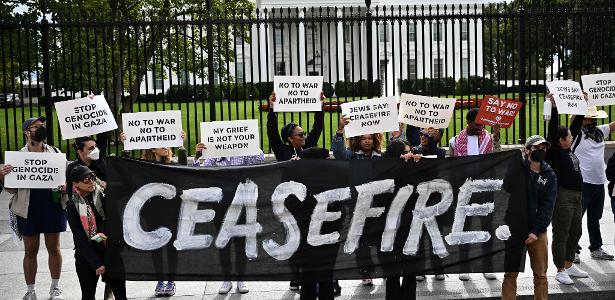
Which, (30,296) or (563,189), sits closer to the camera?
(30,296)

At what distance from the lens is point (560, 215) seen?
26.6ft

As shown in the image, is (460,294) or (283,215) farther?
(460,294)

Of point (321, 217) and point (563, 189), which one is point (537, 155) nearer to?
point (563, 189)

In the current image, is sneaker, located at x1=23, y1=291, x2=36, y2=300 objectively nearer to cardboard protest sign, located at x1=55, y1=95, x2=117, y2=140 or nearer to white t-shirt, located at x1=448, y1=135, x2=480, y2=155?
cardboard protest sign, located at x1=55, y1=95, x2=117, y2=140

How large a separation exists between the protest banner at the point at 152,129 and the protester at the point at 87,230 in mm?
1161

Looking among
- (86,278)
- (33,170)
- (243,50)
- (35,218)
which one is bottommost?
(86,278)

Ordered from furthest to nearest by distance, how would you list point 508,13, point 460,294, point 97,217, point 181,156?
point 508,13, point 181,156, point 460,294, point 97,217

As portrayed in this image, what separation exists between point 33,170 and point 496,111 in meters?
4.66

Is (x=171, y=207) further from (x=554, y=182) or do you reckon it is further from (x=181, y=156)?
(x=554, y=182)

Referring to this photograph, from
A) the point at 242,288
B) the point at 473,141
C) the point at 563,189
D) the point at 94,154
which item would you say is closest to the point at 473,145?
the point at 473,141

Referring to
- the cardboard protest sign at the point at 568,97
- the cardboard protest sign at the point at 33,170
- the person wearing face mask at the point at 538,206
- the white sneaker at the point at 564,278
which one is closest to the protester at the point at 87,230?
the cardboard protest sign at the point at 33,170

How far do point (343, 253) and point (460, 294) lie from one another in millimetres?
1432

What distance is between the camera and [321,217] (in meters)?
7.09

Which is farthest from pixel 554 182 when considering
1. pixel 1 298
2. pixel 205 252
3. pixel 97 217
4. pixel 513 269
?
pixel 1 298
